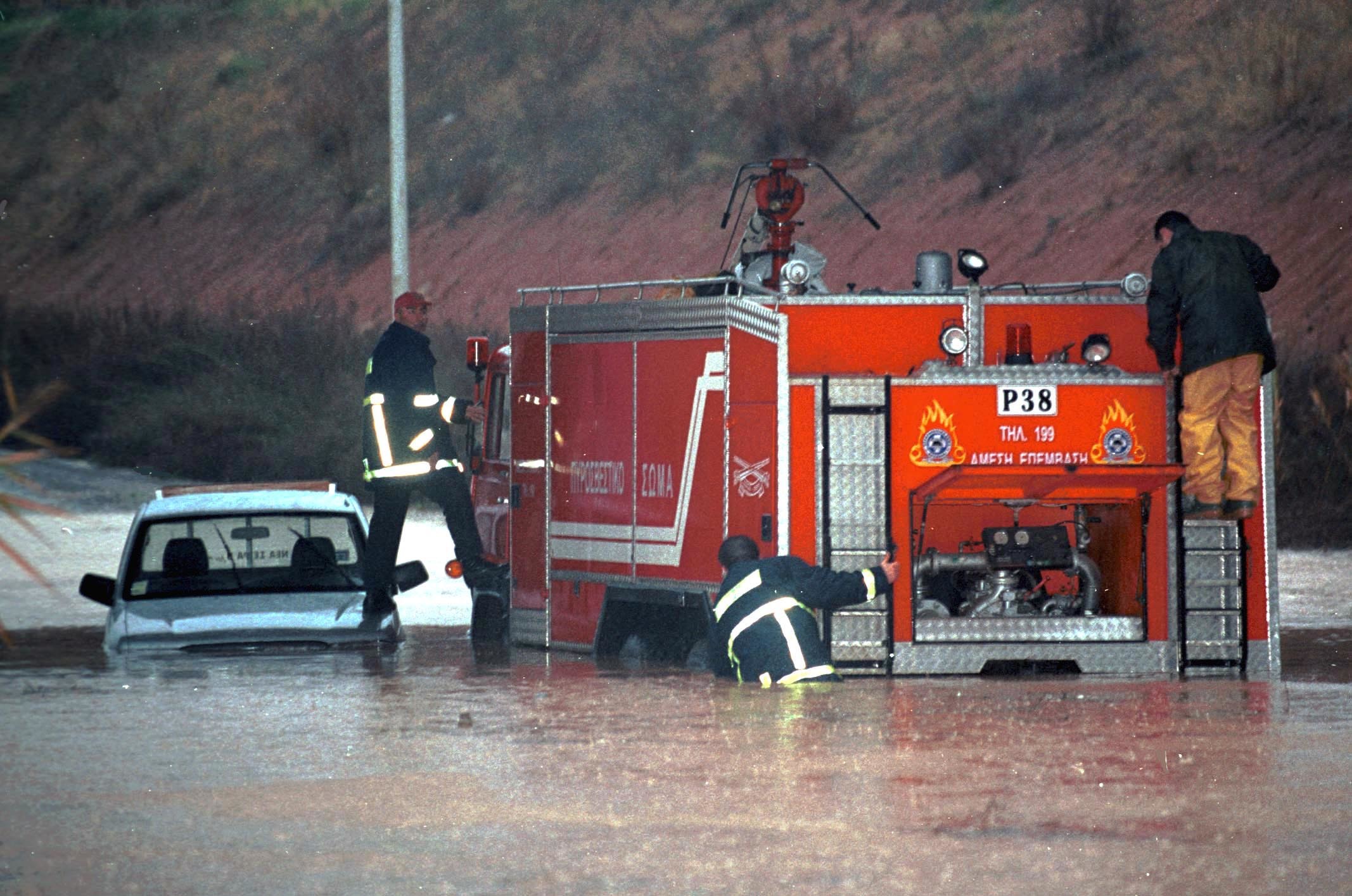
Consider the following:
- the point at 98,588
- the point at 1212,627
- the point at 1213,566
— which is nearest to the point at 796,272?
the point at 1213,566

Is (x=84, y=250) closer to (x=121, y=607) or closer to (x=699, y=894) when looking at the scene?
(x=121, y=607)

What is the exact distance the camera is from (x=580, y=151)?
52.8 meters

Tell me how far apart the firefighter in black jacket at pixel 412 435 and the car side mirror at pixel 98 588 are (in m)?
2.35

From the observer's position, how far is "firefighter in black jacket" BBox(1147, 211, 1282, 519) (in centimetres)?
1385

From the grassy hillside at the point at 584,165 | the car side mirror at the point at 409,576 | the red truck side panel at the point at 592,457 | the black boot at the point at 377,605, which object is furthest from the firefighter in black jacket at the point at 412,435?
the grassy hillside at the point at 584,165

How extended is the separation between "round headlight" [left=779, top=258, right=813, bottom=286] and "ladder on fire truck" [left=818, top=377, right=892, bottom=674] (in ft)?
2.22

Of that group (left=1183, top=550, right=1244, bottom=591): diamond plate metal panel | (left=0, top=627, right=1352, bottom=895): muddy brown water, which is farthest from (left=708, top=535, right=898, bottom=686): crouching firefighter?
(left=1183, top=550, right=1244, bottom=591): diamond plate metal panel

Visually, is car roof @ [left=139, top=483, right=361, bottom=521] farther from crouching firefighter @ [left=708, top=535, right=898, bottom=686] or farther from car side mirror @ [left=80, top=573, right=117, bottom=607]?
crouching firefighter @ [left=708, top=535, right=898, bottom=686]

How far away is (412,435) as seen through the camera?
52.9 ft

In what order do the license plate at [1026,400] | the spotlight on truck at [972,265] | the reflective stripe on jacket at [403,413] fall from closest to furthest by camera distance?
the license plate at [1026,400], the spotlight on truck at [972,265], the reflective stripe on jacket at [403,413]

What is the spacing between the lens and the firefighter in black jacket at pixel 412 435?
16.0 meters

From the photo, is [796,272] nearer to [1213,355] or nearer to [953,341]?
[953,341]

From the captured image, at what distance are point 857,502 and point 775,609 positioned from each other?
124cm

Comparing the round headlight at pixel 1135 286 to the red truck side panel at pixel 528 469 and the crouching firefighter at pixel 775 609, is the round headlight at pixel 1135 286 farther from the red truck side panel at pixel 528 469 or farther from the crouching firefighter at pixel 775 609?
the red truck side panel at pixel 528 469
